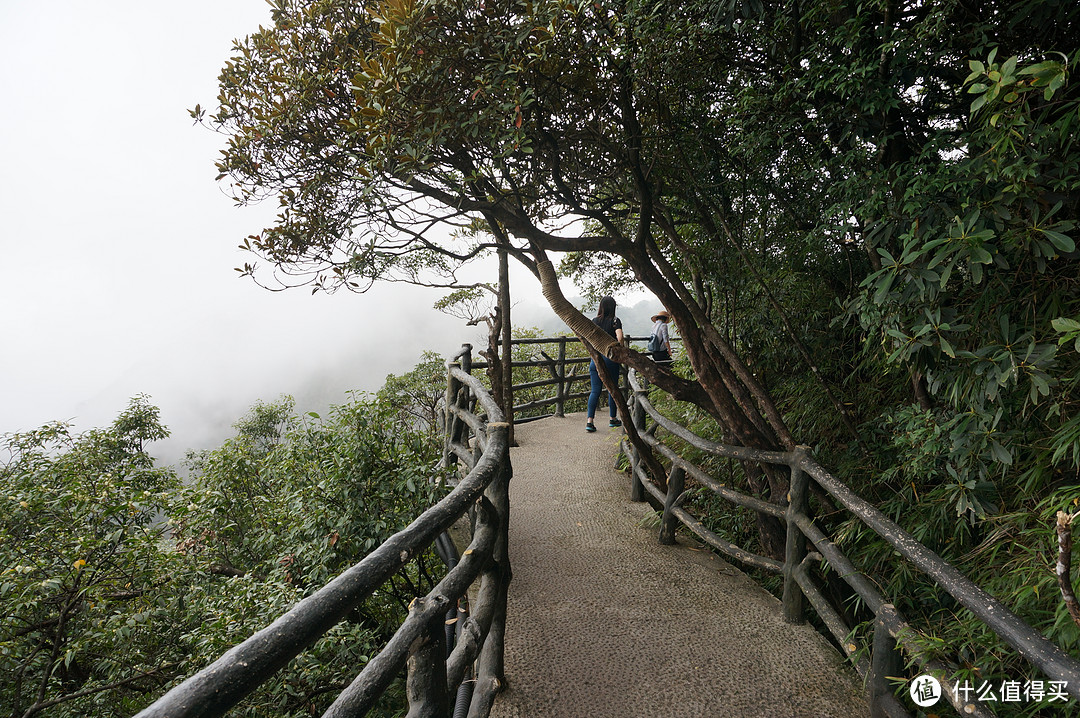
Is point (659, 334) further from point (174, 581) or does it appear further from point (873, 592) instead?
point (174, 581)

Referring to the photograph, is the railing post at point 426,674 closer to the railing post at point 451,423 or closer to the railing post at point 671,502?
the railing post at point 671,502

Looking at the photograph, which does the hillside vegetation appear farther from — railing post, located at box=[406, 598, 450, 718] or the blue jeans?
the blue jeans

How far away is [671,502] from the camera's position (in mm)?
3516

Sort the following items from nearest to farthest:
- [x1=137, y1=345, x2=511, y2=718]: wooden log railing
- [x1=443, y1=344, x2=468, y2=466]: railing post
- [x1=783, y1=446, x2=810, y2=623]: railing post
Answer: [x1=137, y1=345, x2=511, y2=718]: wooden log railing
[x1=783, y1=446, x2=810, y2=623]: railing post
[x1=443, y1=344, x2=468, y2=466]: railing post

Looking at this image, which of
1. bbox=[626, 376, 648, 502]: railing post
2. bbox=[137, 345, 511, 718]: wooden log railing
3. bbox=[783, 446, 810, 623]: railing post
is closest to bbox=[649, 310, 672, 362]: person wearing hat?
bbox=[626, 376, 648, 502]: railing post

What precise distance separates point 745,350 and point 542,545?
81.5 inches

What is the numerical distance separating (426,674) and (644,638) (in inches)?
59.4

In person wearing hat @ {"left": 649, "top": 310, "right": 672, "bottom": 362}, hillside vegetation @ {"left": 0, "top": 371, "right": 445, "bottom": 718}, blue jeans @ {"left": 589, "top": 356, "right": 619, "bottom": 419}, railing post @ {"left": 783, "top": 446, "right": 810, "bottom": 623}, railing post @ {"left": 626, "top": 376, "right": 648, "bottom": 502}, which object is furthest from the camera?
person wearing hat @ {"left": 649, "top": 310, "right": 672, "bottom": 362}

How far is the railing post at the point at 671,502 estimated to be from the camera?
3.48 meters

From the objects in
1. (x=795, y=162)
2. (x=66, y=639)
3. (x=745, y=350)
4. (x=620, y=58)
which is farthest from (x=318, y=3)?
(x=66, y=639)

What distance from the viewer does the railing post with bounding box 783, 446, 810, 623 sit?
2477 mm

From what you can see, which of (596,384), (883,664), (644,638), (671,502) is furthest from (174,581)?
(596,384)

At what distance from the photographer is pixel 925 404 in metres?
2.24

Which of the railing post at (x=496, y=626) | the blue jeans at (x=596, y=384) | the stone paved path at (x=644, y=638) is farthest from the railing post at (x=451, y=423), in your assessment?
the blue jeans at (x=596, y=384)
